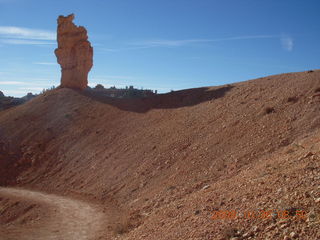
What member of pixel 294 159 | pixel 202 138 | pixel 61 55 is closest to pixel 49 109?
pixel 61 55

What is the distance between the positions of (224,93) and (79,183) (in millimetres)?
12195

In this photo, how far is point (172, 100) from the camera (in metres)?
26.7

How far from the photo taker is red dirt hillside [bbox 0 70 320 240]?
7.04 meters

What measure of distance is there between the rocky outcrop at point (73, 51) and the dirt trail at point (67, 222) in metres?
19.5

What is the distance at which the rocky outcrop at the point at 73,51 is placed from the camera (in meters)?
34.1

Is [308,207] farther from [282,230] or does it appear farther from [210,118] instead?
[210,118]
